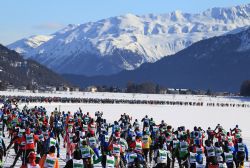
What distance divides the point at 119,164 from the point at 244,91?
17117 centimetres

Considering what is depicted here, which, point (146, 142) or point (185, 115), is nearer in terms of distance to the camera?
point (146, 142)

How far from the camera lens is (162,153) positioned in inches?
587

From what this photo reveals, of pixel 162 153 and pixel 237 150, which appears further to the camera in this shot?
pixel 237 150

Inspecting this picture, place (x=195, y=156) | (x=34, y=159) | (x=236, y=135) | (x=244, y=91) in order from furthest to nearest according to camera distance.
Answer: (x=244, y=91) < (x=236, y=135) < (x=195, y=156) < (x=34, y=159)

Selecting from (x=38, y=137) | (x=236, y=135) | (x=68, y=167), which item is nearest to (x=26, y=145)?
(x=38, y=137)

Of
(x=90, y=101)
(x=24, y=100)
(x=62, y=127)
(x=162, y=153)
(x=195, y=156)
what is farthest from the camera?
(x=90, y=101)

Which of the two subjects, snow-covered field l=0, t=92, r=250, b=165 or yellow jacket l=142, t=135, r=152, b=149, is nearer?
yellow jacket l=142, t=135, r=152, b=149

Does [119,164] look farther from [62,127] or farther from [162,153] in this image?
[62,127]

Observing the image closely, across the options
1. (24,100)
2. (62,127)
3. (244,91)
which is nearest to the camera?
(62,127)

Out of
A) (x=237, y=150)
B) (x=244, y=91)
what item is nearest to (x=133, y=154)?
(x=237, y=150)

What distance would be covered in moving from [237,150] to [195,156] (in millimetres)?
2415

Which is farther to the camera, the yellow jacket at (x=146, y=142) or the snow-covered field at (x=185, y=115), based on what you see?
the snow-covered field at (x=185, y=115)

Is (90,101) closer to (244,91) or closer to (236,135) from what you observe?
(236,135)

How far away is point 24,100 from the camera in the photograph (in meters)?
86.2
